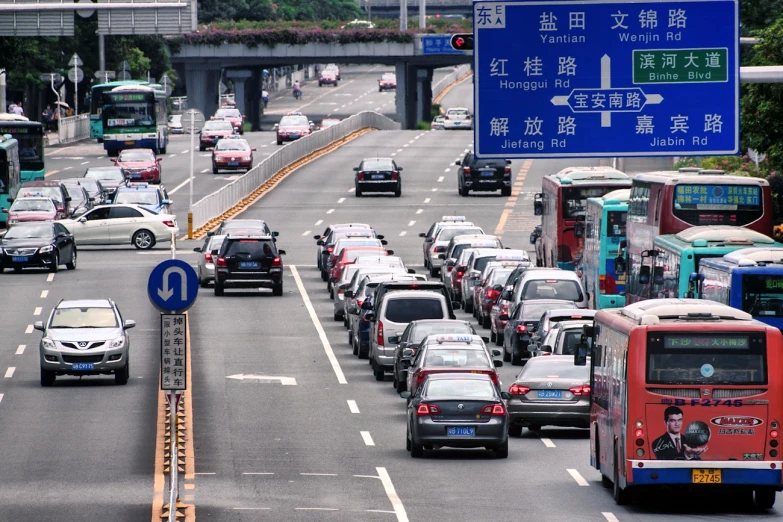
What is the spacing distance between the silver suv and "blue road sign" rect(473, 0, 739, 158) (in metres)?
14.1

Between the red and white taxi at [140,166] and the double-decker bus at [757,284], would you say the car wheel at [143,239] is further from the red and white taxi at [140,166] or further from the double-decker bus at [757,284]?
the double-decker bus at [757,284]

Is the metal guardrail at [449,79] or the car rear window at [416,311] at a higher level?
the metal guardrail at [449,79]

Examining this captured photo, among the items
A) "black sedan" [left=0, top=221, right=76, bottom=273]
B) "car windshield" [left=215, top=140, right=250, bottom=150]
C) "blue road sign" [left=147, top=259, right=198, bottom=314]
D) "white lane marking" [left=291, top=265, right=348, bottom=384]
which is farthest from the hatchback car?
"blue road sign" [left=147, top=259, right=198, bottom=314]

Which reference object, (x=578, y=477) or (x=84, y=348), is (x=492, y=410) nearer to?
(x=578, y=477)

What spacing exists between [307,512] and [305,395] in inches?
477

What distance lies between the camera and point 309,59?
127562 millimetres

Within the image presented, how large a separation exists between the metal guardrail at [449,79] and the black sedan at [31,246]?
109 metres

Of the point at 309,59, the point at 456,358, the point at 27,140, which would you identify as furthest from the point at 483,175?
the point at 309,59

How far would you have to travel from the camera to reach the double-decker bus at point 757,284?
26.5 m

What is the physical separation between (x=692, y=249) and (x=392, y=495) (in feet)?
32.4

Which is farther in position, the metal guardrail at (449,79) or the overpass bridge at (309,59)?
the metal guardrail at (449,79)

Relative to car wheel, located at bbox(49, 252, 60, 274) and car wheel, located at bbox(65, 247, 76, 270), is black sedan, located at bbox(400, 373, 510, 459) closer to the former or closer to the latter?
car wheel, located at bbox(49, 252, 60, 274)

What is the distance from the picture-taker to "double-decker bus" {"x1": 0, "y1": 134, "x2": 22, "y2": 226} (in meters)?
63.4

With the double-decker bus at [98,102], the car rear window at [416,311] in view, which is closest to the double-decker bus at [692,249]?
the car rear window at [416,311]
